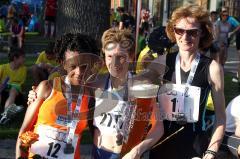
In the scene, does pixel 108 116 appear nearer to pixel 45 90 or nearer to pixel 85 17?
pixel 45 90

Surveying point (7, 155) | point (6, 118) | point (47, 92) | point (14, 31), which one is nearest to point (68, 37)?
point (47, 92)

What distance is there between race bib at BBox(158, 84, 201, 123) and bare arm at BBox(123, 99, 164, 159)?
56mm

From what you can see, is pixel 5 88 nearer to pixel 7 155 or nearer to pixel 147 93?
pixel 7 155

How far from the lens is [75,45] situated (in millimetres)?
3260

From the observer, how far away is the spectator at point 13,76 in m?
8.33

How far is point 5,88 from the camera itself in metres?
8.41

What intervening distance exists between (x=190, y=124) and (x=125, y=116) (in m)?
0.44

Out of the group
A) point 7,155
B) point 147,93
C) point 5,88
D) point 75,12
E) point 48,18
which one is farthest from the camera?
point 48,18

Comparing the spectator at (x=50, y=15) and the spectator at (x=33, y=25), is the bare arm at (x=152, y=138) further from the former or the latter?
the spectator at (x=33, y=25)

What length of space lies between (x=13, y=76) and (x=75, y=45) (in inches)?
218

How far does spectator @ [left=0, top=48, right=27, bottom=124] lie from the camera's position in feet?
27.3

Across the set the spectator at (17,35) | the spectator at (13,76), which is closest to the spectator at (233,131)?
the spectator at (13,76)

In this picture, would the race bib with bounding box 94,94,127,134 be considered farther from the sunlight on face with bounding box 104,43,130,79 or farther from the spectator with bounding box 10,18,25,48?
the spectator with bounding box 10,18,25,48

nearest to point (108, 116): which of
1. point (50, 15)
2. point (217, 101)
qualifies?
point (217, 101)
